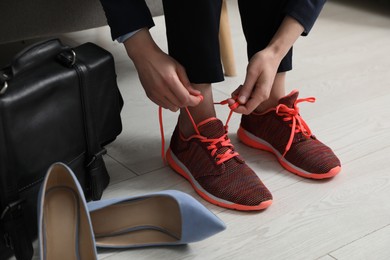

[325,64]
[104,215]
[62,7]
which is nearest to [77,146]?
[104,215]

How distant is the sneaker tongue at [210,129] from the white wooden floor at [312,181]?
→ 0.32 feet

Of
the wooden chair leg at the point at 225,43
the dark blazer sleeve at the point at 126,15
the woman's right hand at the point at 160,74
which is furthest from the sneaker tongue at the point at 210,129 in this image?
the wooden chair leg at the point at 225,43

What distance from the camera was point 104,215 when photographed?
86 centimetres

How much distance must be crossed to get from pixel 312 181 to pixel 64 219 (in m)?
0.44

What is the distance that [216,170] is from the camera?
0.98m

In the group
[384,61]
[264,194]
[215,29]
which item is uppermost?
[215,29]

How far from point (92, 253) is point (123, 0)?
0.38 m

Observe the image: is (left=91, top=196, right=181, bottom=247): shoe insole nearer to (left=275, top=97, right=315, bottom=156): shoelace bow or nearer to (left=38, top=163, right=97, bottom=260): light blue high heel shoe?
(left=38, top=163, right=97, bottom=260): light blue high heel shoe

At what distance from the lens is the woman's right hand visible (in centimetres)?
88

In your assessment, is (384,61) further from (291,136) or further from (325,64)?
(291,136)

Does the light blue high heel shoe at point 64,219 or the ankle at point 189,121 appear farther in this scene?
the ankle at point 189,121

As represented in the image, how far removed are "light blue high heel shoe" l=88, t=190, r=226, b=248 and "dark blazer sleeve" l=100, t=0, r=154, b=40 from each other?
254 millimetres

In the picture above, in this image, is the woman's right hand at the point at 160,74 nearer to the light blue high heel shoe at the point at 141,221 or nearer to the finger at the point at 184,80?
the finger at the point at 184,80

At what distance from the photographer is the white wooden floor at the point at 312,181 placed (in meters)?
0.85
